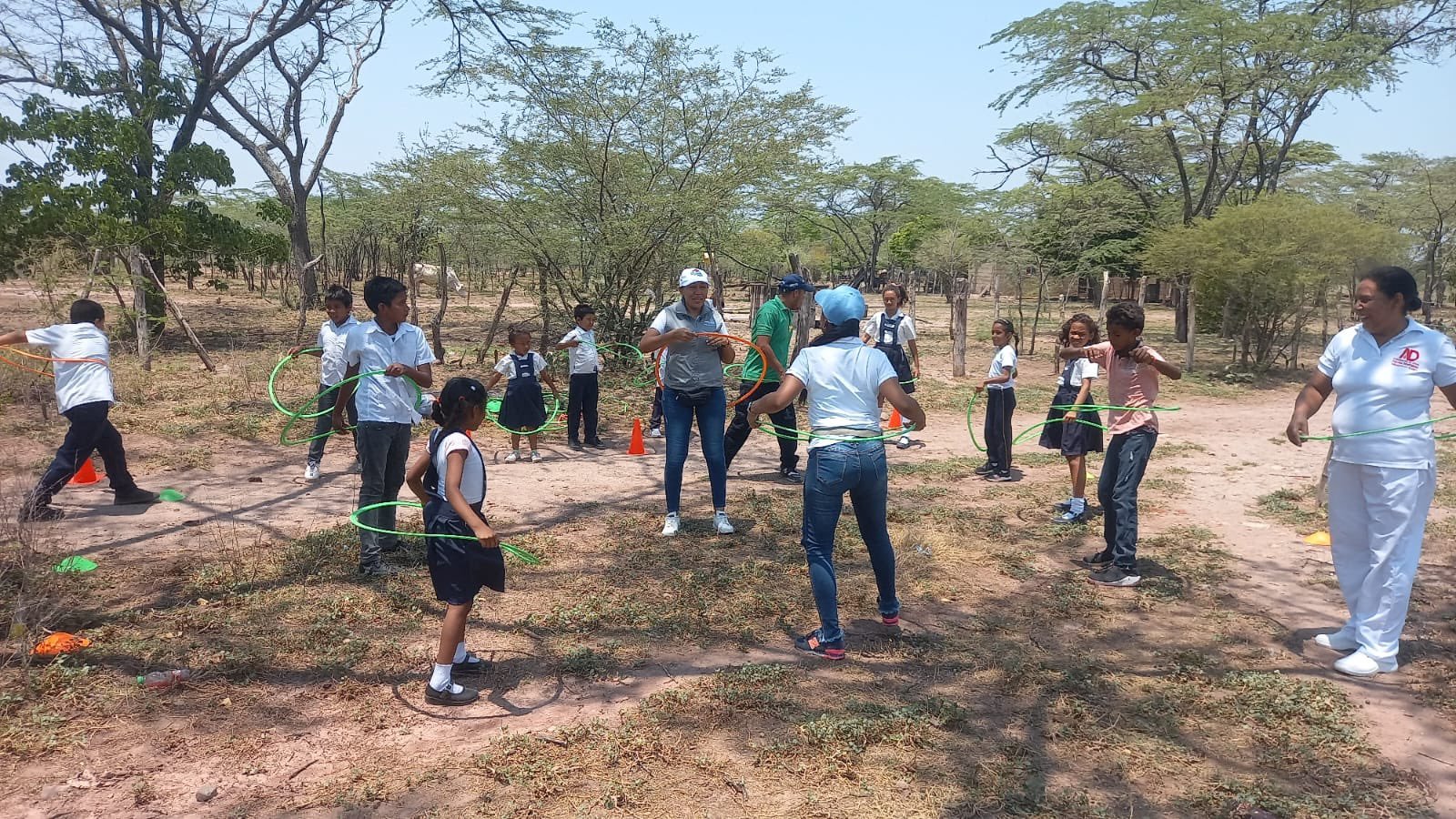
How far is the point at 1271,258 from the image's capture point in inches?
606

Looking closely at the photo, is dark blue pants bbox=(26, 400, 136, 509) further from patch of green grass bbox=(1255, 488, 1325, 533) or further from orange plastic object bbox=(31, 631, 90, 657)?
patch of green grass bbox=(1255, 488, 1325, 533)

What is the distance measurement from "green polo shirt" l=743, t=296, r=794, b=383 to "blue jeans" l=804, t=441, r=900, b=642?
249 centimetres

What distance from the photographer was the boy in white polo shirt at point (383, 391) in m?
4.97

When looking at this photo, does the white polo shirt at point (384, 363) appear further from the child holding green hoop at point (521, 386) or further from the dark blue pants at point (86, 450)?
the child holding green hoop at point (521, 386)

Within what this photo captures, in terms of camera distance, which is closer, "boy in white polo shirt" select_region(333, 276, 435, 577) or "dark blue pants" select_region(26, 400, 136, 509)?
"boy in white polo shirt" select_region(333, 276, 435, 577)

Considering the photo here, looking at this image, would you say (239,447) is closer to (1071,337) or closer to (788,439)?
(788,439)

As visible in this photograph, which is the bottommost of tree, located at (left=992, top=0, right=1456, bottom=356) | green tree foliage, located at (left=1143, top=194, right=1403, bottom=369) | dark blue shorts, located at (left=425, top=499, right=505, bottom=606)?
dark blue shorts, located at (left=425, top=499, right=505, bottom=606)

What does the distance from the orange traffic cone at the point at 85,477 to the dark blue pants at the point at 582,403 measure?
4.35 metres

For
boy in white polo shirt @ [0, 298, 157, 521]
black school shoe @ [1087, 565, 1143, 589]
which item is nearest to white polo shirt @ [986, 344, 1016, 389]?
black school shoe @ [1087, 565, 1143, 589]

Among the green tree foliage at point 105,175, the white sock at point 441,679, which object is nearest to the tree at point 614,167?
the green tree foliage at point 105,175

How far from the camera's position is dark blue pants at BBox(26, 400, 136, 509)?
6.04 meters

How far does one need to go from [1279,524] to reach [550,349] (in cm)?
991

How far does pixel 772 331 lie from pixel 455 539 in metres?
3.74

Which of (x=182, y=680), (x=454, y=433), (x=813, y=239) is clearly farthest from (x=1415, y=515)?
(x=813, y=239)
